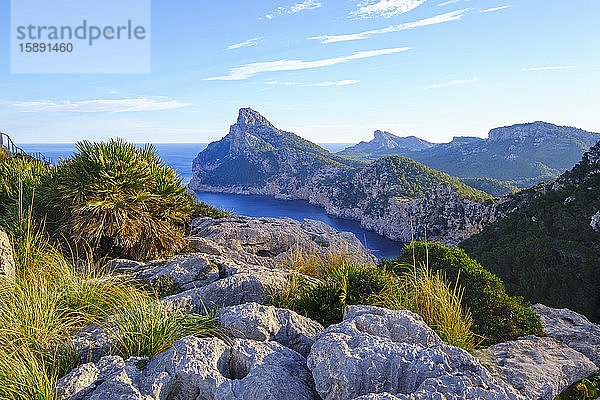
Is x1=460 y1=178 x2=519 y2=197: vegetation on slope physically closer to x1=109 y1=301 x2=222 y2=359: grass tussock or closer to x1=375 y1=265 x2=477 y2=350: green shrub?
x1=375 y1=265 x2=477 y2=350: green shrub

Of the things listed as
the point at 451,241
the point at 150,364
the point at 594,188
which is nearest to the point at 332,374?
the point at 150,364

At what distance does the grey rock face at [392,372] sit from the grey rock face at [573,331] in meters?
2.48

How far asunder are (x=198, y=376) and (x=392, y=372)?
1440mm

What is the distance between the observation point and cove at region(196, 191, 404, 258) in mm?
70562

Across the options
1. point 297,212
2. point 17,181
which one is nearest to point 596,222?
point 17,181

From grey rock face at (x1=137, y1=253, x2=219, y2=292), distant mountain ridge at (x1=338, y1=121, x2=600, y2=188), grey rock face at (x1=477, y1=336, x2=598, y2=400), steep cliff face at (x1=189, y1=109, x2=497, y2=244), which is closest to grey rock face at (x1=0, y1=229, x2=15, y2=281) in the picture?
grey rock face at (x1=137, y1=253, x2=219, y2=292)

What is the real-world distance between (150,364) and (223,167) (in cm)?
14519

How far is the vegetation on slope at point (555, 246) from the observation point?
16.6 meters

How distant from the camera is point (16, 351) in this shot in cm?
277

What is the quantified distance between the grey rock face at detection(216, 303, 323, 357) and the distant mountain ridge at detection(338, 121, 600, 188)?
10965 cm

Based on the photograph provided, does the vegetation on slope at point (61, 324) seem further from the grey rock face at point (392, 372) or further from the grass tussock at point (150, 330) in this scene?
the grey rock face at point (392, 372)

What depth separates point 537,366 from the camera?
125 inches

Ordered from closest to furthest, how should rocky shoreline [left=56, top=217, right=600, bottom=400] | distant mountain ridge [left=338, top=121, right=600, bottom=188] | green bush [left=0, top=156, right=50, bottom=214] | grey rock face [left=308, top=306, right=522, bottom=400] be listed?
grey rock face [left=308, top=306, right=522, bottom=400]
rocky shoreline [left=56, top=217, right=600, bottom=400]
green bush [left=0, top=156, right=50, bottom=214]
distant mountain ridge [left=338, top=121, right=600, bottom=188]

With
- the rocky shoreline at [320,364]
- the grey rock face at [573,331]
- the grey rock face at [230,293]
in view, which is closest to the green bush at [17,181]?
the grey rock face at [230,293]
